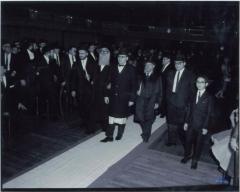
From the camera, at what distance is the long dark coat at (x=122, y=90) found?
6.26 m

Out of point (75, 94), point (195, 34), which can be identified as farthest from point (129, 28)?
A: point (75, 94)

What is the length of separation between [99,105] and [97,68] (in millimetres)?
808

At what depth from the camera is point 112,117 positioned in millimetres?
6398

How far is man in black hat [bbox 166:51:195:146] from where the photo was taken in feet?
19.6

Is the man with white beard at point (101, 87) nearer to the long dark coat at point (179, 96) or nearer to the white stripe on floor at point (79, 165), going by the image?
the white stripe on floor at point (79, 165)

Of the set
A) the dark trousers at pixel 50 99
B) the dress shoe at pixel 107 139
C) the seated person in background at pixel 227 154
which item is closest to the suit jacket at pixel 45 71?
the dark trousers at pixel 50 99

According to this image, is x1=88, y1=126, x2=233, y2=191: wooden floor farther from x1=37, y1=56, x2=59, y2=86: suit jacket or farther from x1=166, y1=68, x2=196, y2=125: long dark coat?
x1=37, y1=56, x2=59, y2=86: suit jacket

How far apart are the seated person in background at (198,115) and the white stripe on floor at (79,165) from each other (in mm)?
1269

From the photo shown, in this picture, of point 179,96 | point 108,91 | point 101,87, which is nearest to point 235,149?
point 179,96

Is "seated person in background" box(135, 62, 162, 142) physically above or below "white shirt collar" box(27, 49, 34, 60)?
below

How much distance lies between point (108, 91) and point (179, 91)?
1.41 m

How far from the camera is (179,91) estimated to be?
6016mm

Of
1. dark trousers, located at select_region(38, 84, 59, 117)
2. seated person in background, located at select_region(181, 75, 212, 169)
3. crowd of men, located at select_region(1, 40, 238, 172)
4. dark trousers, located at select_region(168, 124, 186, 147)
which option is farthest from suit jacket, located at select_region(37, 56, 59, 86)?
seated person in background, located at select_region(181, 75, 212, 169)

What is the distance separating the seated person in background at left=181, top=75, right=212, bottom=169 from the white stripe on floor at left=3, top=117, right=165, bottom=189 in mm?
1269
